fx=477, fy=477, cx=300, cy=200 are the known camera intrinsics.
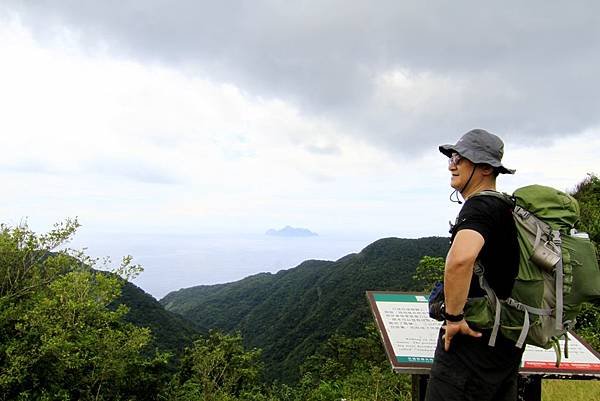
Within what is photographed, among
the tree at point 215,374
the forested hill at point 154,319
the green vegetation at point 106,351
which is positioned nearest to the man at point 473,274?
the green vegetation at point 106,351

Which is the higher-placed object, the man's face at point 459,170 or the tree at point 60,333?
the man's face at point 459,170

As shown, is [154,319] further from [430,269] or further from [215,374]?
[430,269]

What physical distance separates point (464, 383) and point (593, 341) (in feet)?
21.0

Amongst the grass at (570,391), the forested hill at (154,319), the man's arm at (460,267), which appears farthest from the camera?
the forested hill at (154,319)

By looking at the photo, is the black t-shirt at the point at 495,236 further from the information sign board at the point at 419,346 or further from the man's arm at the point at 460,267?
the information sign board at the point at 419,346

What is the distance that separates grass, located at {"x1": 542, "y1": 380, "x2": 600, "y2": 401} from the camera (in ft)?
Result: 16.4

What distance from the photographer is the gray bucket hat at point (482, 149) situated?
2.16 metres

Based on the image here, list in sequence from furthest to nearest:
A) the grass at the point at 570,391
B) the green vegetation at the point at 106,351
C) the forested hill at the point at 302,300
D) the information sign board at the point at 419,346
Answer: the forested hill at the point at 302,300 < the green vegetation at the point at 106,351 < the grass at the point at 570,391 < the information sign board at the point at 419,346

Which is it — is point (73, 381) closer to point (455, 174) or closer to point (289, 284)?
point (455, 174)

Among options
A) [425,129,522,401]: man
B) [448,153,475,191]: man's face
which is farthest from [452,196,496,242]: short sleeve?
[448,153,475,191]: man's face

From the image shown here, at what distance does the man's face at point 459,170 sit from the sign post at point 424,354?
1.34m

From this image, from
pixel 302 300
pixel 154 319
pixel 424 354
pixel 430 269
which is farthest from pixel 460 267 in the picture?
pixel 302 300

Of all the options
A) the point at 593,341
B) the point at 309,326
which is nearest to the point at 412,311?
the point at 593,341

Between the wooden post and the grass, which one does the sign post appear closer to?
the wooden post
